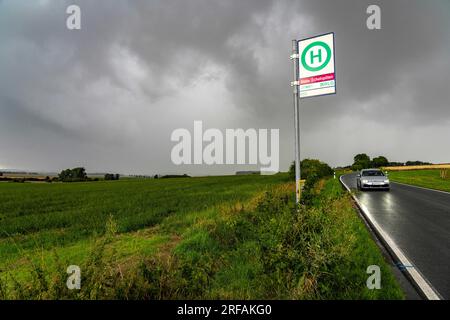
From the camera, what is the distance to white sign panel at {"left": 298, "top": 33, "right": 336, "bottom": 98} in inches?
249

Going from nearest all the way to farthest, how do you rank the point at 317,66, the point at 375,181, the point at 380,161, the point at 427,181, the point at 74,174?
the point at 317,66, the point at 375,181, the point at 427,181, the point at 74,174, the point at 380,161

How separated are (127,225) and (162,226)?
1.38 metres

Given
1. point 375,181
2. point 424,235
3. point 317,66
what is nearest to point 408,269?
point 424,235

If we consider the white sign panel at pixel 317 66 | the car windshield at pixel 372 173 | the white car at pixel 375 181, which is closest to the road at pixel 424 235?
the white sign panel at pixel 317 66

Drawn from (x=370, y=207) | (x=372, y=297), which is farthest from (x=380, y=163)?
(x=372, y=297)

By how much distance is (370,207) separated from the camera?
1138 centimetres

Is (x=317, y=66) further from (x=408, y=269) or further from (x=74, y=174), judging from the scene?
(x=74, y=174)

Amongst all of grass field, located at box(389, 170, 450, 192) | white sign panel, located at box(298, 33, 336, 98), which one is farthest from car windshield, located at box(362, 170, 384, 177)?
white sign panel, located at box(298, 33, 336, 98)

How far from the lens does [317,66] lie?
6484 mm

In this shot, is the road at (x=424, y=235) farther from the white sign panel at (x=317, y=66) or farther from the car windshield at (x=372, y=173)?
the car windshield at (x=372, y=173)

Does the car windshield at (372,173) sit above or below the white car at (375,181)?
above

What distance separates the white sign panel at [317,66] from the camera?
6.34 meters

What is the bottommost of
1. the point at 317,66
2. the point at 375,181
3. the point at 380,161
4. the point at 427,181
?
the point at 427,181
